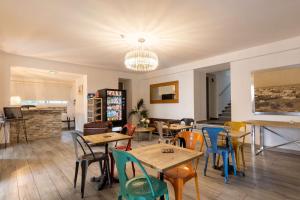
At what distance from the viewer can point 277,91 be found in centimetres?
424

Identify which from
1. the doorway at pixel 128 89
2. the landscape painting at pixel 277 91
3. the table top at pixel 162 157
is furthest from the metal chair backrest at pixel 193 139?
the doorway at pixel 128 89

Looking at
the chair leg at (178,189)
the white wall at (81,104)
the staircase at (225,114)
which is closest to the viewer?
the chair leg at (178,189)

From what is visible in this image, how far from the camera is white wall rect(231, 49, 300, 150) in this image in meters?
4.03

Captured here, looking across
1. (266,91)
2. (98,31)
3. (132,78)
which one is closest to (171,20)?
(98,31)

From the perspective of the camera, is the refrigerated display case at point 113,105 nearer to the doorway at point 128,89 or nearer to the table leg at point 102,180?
the doorway at point 128,89

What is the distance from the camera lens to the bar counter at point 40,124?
5715 mm

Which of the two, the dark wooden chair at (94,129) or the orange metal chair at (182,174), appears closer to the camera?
the orange metal chair at (182,174)

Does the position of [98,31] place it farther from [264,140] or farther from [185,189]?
[264,140]

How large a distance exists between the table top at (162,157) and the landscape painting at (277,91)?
11.8 feet

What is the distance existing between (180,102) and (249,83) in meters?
2.52

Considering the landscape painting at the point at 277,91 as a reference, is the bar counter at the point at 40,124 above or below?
below

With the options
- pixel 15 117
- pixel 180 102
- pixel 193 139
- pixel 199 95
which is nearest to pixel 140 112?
pixel 180 102

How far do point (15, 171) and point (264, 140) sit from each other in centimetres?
576

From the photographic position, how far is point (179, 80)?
6.63m
